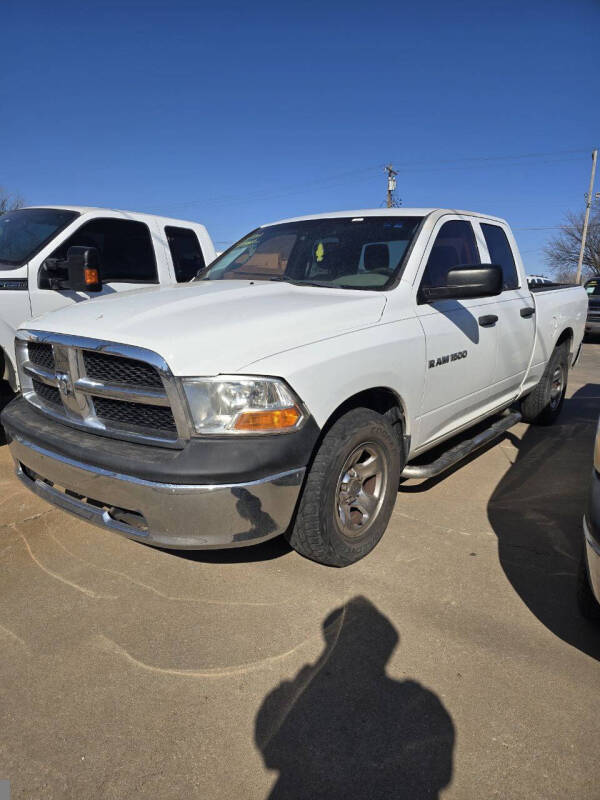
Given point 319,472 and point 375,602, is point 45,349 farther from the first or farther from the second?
point 375,602

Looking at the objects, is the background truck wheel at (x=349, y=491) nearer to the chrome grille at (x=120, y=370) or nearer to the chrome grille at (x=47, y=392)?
the chrome grille at (x=120, y=370)

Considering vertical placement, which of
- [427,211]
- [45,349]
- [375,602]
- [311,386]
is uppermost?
[427,211]

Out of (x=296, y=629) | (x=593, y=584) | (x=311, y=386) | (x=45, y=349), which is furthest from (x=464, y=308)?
(x=45, y=349)

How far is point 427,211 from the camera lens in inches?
141

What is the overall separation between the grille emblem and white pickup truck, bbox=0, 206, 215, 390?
178 centimetres

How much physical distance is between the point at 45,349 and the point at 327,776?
2282 millimetres

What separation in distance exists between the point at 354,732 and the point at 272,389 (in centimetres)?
129

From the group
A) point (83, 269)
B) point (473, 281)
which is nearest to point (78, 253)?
point (83, 269)

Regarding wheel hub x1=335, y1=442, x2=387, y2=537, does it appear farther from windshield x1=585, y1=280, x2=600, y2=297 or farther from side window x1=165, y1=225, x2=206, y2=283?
windshield x1=585, y1=280, x2=600, y2=297

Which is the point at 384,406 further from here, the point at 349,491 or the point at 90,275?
the point at 90,275

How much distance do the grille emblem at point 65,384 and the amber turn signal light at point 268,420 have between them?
2.98ft

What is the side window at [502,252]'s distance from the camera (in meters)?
4.28

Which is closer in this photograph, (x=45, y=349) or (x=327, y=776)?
(x=327, y=776)

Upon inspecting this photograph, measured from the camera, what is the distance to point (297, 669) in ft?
6.97
